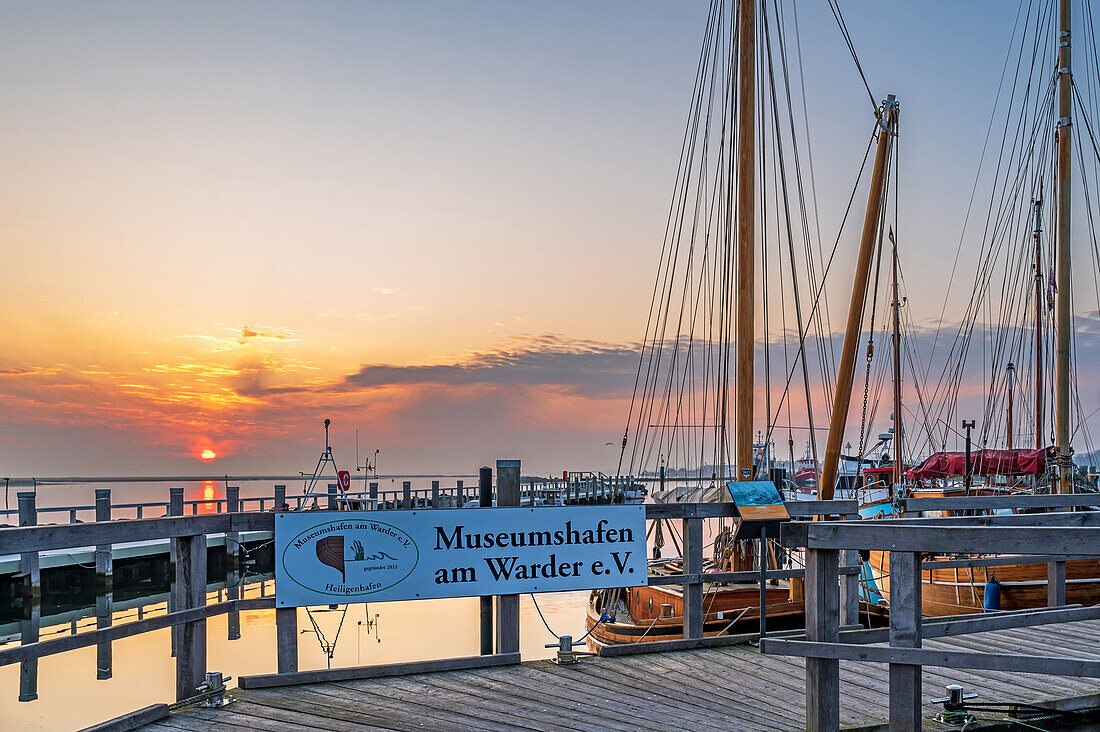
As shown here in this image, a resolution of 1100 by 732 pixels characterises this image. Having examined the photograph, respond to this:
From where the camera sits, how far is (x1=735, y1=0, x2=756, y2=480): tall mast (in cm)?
1221

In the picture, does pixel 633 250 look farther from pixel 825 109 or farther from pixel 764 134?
pixel 764 134

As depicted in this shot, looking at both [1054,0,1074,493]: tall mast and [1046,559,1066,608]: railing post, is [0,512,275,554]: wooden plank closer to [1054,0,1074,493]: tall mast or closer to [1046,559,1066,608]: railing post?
[1046,559,1066,608]: railing post

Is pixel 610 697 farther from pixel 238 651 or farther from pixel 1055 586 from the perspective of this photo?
pixel 238 651

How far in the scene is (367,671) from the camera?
7.71 meters

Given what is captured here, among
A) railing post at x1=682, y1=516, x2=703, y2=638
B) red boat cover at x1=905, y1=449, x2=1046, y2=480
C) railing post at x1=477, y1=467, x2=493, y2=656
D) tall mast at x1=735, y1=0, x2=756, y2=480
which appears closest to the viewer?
railing post at x1=477, y1=467, x2=493, y2=656

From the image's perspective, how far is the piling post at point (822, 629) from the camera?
18.1 ft

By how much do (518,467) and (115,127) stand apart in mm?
17658

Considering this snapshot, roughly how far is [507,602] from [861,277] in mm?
8582

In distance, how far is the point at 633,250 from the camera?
1045 inches

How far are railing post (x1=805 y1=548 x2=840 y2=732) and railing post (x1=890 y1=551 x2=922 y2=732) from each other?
36 cm

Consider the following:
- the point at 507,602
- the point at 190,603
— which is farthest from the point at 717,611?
the point at 190,603

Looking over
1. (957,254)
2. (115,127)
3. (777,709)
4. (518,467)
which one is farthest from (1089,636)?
(957,254)

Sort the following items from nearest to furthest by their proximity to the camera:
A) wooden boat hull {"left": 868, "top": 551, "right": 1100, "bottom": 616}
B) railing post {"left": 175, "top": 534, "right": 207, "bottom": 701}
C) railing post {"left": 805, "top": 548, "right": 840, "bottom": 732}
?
railing post {"left": 805, "top": 548, "right": 840, "bottom": 732} → railing post {"left": 175, "top": 534, "right": 207, "bottom": 701} → wooden boat hull {"left": 868, "top": 551, "right": 1100, "bottom": 616}

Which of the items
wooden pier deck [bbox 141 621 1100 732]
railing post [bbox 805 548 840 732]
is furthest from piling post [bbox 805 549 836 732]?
wooden pier deck [bbox 141 621 1100 732]
